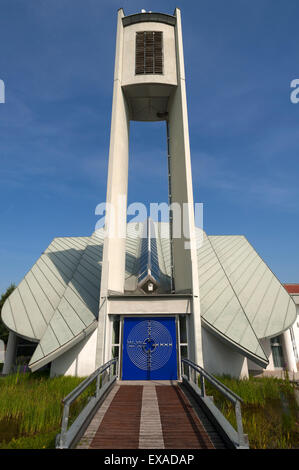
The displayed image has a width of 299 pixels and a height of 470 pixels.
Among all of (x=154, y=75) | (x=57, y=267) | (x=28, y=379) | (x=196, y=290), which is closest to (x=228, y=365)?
(x=196, y=290)

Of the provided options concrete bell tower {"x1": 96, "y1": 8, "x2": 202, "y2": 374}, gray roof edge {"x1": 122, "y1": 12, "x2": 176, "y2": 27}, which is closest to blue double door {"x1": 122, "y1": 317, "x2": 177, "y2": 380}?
concrete bell tower {"x1": 96, "y1": 8, "x2": 202, "y2": 374}

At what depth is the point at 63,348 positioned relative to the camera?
38.6 feet

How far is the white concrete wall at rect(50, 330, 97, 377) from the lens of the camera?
1255 centimetres

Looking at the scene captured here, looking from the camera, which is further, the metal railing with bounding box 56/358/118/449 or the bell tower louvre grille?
the bell tower louvre grille

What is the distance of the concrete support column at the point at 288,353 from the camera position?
A: 703 inches

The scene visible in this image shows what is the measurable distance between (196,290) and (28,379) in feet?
29.5

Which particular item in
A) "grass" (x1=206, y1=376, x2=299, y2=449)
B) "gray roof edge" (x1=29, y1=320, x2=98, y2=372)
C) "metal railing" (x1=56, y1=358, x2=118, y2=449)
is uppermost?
"gray roof edge" (x1=29, y1=320, x2=98, y2=372)

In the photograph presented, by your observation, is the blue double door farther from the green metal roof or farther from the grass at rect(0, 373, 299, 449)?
the green metal roof

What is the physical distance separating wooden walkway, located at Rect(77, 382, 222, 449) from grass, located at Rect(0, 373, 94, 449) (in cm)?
93

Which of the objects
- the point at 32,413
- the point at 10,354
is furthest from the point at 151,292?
the point at 10,354

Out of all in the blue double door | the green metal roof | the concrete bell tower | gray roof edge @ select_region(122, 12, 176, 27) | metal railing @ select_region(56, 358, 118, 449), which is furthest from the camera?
gray roof edge @ select_region(122, 12, 176, 27)

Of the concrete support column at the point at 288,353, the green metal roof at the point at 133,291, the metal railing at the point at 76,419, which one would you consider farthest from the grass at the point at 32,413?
the concrete support column at the point at 288,353

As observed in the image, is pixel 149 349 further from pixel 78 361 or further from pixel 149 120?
pixel 149 120

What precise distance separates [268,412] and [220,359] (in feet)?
20.3
